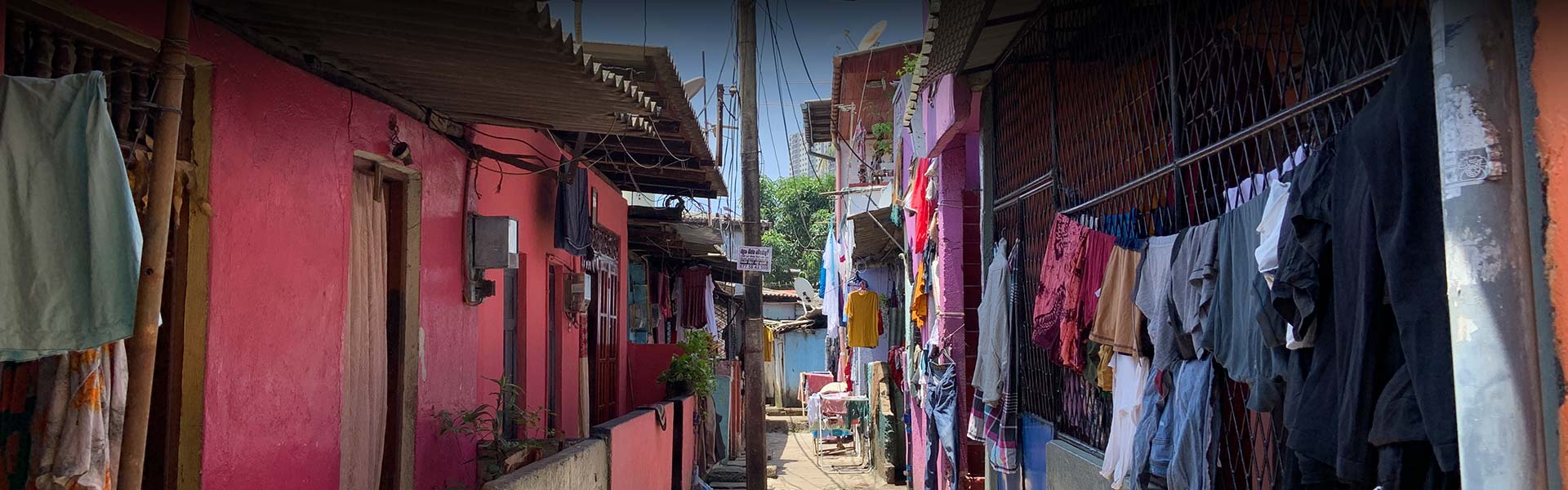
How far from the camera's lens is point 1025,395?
24.6ft

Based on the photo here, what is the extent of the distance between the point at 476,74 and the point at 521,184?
355 cm

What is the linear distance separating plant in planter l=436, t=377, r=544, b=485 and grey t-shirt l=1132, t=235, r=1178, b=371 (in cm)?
443

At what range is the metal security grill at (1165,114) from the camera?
135 inches

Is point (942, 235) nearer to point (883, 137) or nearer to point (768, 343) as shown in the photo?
point (883, 137)

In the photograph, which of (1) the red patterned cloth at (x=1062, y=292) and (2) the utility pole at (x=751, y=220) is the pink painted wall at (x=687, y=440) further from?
(1) the red patterned cloth at (x=1062, y=292)

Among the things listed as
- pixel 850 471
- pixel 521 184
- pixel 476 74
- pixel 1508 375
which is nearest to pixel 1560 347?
pixel 1508 375

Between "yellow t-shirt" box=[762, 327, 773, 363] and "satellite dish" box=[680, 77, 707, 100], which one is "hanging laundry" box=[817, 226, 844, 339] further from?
"satellite dish" box=[680, 77, 707, 100]

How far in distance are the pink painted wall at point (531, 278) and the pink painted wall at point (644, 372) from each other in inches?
128

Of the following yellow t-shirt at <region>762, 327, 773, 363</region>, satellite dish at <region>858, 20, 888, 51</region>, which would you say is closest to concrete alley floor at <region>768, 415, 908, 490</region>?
yellow t-shirt at <region>762, 327, 773, 363</region>

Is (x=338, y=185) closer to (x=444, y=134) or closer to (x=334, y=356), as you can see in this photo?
(x=334, y=356)

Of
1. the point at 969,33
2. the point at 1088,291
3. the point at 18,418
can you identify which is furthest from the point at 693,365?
the point at 18,418

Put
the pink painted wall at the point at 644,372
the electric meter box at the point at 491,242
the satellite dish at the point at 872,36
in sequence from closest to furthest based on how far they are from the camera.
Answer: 1. the electric meter box at the point at 491,242
2. the pink painted wall at the point at 644,372
3. the satellite dish at the point at 872,36

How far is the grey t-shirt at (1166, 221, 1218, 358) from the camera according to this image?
12.8 ft

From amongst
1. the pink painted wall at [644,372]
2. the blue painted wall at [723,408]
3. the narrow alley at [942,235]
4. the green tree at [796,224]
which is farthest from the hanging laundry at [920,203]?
the green tree at [796,224]
